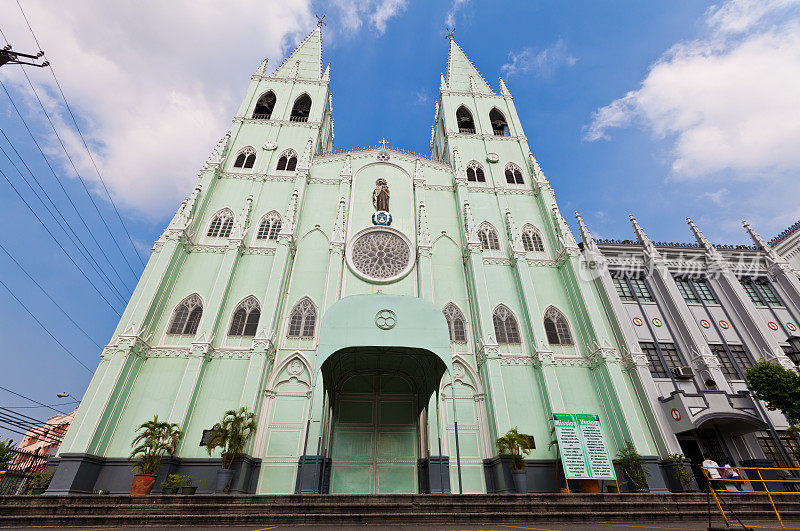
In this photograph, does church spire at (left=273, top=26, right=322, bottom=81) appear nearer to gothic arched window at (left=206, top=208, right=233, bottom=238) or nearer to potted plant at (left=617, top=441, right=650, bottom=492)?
gothic arched window at (left=206, top=208, right=233, bottom=238)

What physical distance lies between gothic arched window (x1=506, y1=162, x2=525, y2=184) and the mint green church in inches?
6.0

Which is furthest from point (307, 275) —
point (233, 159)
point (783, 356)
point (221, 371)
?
point (783, 356)

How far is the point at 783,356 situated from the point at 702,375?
15.6 feet

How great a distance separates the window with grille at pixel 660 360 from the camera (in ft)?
57.5

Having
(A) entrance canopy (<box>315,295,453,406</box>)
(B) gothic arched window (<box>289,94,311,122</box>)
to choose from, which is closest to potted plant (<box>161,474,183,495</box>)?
(A) entrance canopy (<box>315,295,453,406</box>)

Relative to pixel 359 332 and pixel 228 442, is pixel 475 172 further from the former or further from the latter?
pixel 228 442

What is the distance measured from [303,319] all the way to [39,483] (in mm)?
10405

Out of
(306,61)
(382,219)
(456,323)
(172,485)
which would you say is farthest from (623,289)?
(306,61)

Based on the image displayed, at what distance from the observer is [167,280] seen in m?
17.0

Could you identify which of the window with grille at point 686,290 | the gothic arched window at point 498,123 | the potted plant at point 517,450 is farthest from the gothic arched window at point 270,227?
the window with grille at point 686,290

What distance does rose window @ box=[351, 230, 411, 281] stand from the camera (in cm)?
1961

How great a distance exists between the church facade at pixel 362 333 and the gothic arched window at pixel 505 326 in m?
0.10

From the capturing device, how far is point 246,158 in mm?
23438

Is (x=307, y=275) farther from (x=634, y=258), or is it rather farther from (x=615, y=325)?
(x=634, y=258)
